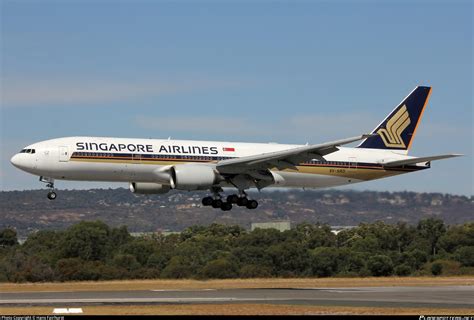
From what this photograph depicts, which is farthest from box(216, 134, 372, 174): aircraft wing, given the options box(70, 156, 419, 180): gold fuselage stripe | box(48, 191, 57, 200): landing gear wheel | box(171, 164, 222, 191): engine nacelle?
box(48, 191, 57, 200): landing gear wheel

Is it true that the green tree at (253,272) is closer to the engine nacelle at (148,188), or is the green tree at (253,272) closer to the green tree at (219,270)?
the green tree at (219,270)

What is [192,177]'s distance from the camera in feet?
180

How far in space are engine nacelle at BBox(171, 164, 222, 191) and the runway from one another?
6.35m

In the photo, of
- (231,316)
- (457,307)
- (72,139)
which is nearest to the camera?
(231,316)

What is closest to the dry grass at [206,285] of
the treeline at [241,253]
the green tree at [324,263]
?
the treeline at [241,253]

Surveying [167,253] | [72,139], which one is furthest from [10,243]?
[72,139]

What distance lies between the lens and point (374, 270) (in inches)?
3167

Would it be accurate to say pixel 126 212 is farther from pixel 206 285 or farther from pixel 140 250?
pixel 206 285

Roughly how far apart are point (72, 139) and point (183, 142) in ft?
22.6

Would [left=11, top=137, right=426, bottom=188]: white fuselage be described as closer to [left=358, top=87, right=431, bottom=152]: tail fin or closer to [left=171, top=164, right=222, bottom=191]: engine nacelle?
[left=171, top=164, right=222, bottom=191]: engine nacelle

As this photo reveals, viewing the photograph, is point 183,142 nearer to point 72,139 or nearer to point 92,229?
point 72,139

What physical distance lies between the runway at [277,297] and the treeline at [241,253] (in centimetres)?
2144

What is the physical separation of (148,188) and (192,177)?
5.36 meters

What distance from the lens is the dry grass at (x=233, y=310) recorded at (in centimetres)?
3778
